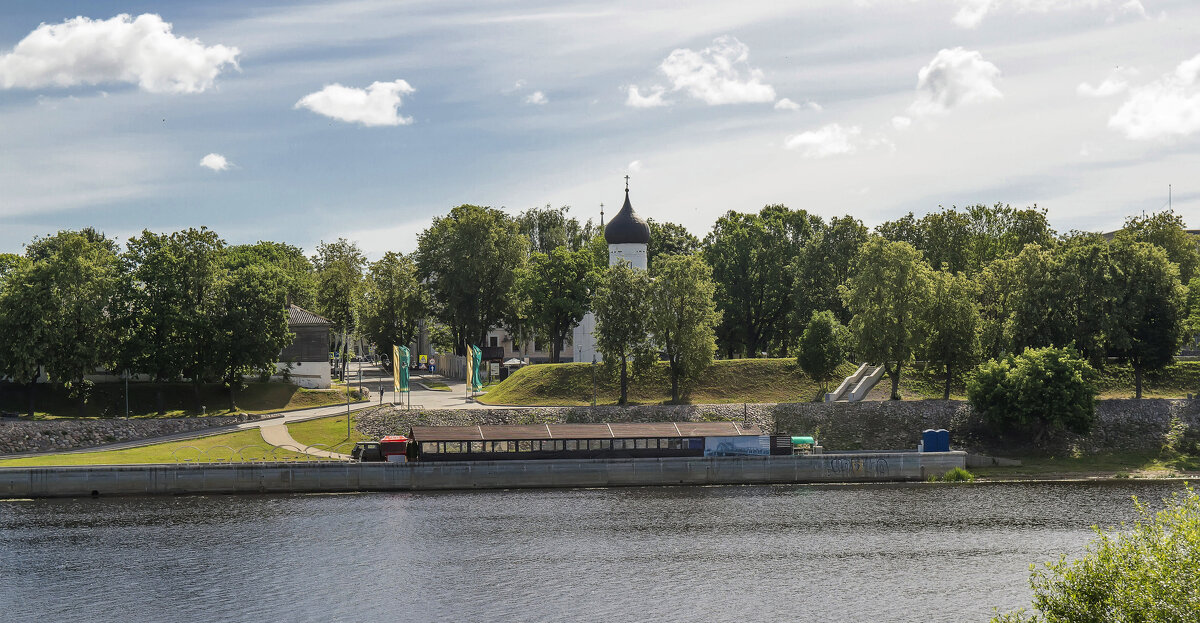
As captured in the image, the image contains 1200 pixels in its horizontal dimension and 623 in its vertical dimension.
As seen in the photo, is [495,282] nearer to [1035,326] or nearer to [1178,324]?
[1035,326]

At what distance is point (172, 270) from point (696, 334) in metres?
47.8

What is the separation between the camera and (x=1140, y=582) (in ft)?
85.6

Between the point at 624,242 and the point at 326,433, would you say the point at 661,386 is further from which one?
the point at 326,433

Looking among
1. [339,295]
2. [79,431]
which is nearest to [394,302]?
[339,295]

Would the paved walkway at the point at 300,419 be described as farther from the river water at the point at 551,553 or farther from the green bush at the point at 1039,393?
the green bush at the point at 1039,393

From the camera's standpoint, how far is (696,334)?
97.7 meters

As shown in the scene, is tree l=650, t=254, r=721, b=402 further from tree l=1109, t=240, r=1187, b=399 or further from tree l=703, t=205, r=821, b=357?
tree l=1109, t=240, r=1187, b=399

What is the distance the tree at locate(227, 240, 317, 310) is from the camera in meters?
115

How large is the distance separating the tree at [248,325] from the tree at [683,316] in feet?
114

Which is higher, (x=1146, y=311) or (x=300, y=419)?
(x=1146, y=311)

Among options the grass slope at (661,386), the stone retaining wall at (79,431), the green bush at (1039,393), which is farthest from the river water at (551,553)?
the grass slope at (661,386)

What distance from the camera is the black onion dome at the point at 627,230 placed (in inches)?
4845

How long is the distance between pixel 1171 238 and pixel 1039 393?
47964 mm

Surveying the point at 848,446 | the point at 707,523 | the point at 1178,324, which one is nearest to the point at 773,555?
the point at 707,523
